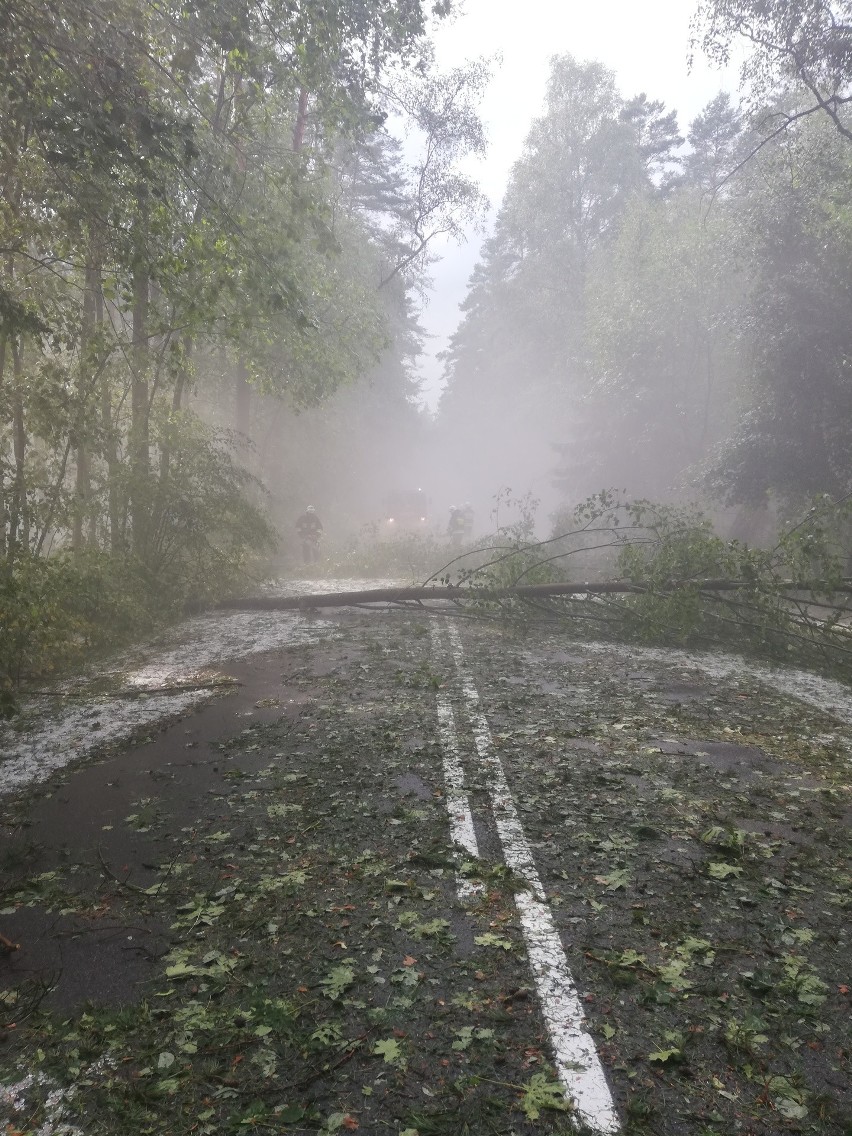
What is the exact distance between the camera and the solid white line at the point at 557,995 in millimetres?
2645

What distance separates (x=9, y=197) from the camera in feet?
31.8

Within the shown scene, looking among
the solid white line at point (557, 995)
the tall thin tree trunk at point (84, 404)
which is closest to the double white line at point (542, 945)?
the solid white line at point (557, 995)

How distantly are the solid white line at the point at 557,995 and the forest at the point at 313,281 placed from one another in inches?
232

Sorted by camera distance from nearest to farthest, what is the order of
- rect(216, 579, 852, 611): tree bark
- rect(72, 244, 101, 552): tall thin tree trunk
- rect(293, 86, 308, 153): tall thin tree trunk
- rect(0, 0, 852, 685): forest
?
rect(0, 0, 852, 685): forest
rect(72, 244, 101, 552): tall thin tree trunk
rect(216, 579, 852, 611): tree bark
rect(293, 86, 308, 153): tall thin tree trunk

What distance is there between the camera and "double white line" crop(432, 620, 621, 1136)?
268 centimetres

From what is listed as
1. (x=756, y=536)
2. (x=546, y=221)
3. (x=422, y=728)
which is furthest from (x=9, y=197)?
(x=546, y=221)

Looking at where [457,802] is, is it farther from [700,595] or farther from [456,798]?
[700,595]

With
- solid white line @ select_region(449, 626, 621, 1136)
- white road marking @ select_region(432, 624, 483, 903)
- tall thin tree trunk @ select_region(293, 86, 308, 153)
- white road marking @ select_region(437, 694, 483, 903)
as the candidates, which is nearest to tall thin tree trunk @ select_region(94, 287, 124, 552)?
white road marking @ select_region(432, 624, 483, 903)

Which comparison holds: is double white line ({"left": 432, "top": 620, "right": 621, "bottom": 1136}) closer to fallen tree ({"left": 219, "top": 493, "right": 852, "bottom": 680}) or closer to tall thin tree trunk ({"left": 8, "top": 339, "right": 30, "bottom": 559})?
fallen tree ({"left": 219, "top": 493, "right": 852, "bottom": 680})

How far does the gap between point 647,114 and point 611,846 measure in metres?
49.8

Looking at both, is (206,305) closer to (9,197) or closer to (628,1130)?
(9,197)

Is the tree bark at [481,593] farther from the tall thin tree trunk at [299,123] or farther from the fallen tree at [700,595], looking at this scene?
the tall thin tree trunk at [299,123]

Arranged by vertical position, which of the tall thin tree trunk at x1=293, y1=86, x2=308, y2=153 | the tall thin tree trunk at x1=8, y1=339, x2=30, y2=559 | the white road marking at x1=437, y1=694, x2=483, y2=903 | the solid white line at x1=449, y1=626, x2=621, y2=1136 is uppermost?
the tall thin tree trunk at x1=293, y1=86, x2=308, y2=153

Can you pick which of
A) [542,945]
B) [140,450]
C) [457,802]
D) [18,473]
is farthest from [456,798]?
[140,450]
